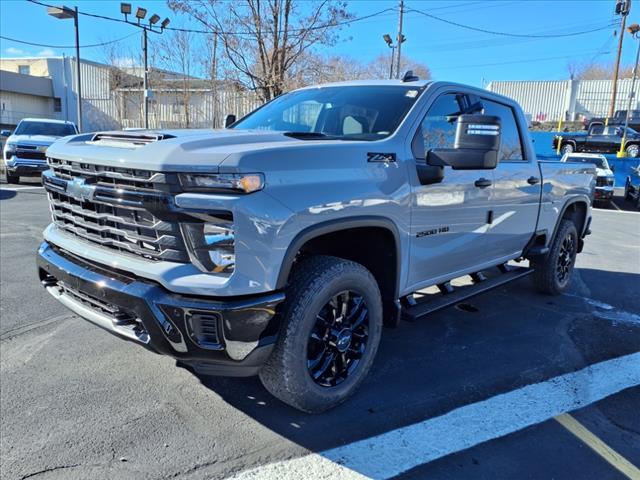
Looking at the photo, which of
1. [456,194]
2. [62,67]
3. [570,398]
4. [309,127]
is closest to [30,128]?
[309,127]

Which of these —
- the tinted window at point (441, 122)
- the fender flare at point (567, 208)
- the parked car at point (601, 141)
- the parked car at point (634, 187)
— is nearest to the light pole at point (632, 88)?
the parked car at point (601, 141)

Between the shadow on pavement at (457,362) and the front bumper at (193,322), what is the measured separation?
0.71 m

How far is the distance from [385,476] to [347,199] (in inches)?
56.5

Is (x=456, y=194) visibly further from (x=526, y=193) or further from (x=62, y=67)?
(x=62, y=67)

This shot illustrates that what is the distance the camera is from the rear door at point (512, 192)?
14.1 ft

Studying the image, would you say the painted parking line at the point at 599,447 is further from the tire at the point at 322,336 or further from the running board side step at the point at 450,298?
the tire at the point at 322,336

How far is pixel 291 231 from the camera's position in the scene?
2.51 m

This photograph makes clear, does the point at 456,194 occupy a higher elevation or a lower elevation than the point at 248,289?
higher

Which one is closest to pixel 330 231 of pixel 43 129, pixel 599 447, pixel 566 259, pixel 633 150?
pixel 599 447

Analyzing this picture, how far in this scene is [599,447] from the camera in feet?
9.33

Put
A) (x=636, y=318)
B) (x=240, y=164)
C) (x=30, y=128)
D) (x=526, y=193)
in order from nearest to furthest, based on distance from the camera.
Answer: (x=240, y=164)
(x=526, y=193)
(x=636, y=318)
(x=30, y=128)

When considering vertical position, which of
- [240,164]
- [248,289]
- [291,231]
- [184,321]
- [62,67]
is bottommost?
[184,321]

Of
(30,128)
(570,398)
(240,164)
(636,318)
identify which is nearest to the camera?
(240,164)

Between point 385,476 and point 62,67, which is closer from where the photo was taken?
point 385,476
